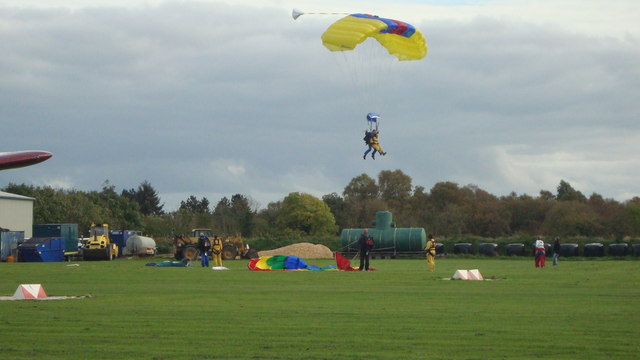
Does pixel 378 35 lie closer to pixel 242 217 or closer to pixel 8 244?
pixel 8 244

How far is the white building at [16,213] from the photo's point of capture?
2939 inches

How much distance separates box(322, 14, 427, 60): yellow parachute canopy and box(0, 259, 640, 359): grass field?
36.0 feet

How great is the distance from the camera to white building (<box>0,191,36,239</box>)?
7465 centimetres

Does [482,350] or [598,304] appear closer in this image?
[482,350]

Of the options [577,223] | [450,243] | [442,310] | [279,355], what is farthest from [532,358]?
[577,223]

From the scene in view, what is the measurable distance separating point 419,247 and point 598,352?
46.9 metres

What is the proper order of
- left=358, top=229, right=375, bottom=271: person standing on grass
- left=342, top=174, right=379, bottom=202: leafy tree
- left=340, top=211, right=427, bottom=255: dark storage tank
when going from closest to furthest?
left=358, top=229, right=375, bottom=271: person standing on grass → left=340, top=211, right=427, bottom=255: dark storage tank → left=342, top=174, right=379, bottom=202: leafy tree

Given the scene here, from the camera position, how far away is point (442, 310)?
1817cm

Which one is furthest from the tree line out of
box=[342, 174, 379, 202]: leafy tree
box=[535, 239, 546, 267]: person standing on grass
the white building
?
box=[535, 239, 546, 267]: person standing on grass

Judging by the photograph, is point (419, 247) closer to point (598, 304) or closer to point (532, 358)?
point (598, 304)

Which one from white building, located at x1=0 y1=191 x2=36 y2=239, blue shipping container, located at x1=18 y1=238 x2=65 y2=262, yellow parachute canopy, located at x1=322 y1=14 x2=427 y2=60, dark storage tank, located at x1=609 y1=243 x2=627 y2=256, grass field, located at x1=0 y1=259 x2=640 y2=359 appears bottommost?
grass field, located at x1=0 y1=259 x2=640 y2=359

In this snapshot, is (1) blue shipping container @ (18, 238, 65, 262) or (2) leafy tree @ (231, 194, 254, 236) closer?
(1) blue shipping container @ (18, 238, 65, 262)

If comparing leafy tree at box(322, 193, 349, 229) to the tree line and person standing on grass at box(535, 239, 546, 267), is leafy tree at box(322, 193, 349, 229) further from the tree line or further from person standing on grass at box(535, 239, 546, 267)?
person standing on grass at box(535, 239, 546, 267)

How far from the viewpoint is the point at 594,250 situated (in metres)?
60.3
